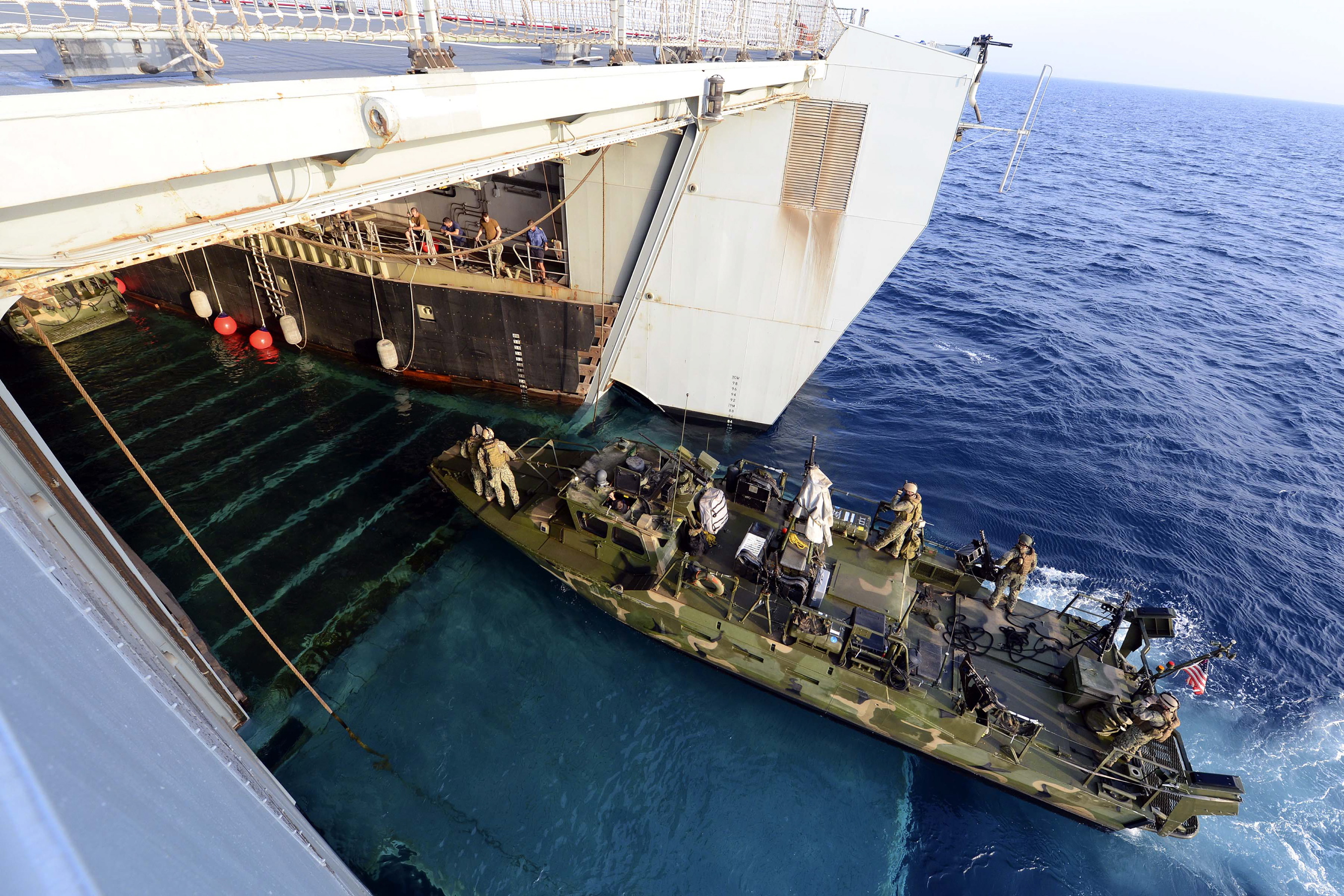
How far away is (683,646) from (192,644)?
743 centimetres

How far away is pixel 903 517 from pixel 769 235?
25.7ft

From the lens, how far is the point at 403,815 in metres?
8.88

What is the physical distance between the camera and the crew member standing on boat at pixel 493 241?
16703 mm

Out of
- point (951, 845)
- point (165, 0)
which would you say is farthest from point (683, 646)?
point (165, 0)

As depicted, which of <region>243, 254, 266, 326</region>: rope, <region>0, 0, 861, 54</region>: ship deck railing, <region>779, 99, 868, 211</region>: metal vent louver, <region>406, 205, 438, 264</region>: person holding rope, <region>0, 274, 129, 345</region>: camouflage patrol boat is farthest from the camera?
<region>243, 254, 266, 326</region>: rope

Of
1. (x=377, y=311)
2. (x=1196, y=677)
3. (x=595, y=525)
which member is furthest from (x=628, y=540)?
(x=377, y=311)

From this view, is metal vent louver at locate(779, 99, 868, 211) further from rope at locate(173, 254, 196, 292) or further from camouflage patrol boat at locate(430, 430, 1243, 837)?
rope at locate(173, 254, 196, 292)

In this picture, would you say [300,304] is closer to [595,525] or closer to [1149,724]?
[595,525]

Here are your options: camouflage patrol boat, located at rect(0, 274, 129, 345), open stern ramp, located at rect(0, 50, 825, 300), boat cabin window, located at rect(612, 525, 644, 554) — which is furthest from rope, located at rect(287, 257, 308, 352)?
boat cabin window, located at rect(612, 525, 644, 554)

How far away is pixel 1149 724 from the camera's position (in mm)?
8352

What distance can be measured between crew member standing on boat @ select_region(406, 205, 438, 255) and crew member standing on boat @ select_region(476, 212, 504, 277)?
1367 mm

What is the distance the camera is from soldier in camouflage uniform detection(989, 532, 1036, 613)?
10.3 meters

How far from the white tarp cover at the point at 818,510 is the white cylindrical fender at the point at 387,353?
542 inches

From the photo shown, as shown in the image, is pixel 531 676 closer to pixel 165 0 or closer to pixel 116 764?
pixel 116 764
